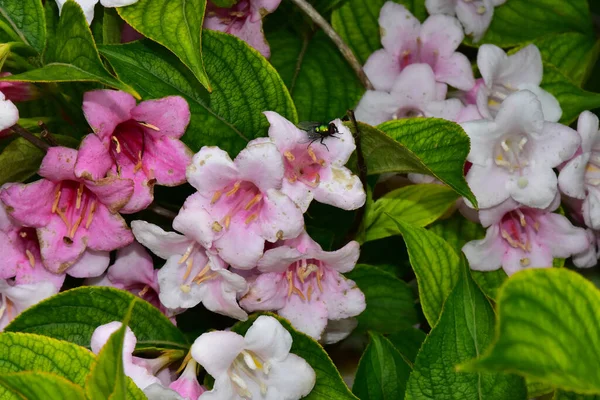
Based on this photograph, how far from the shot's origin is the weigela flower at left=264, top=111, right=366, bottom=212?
38.9 inches

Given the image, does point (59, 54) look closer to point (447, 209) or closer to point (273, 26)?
point (273, 26)

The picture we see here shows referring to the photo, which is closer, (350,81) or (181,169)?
(181,169)

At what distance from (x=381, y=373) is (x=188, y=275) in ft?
0.87

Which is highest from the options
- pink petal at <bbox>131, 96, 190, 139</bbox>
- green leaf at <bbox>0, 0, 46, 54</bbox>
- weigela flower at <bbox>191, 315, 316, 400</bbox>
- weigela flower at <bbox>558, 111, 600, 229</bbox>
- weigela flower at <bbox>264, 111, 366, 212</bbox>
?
green leaf at <bbox>0, 0, 46, 54</bbox>

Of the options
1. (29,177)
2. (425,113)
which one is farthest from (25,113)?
(425,113)

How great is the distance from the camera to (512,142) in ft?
3.88

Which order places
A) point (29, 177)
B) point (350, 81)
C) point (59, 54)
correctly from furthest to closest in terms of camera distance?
point (350, 81) < point (29, 177) < point (59, 54)

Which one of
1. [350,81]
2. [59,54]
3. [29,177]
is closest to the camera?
[59,54]

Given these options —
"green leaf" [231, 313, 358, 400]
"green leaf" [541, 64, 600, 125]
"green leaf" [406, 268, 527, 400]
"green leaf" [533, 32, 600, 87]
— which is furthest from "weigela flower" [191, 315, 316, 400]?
"green leaf" [533, 32, 600, 87]

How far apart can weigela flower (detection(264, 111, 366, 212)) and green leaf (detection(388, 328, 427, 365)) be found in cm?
28

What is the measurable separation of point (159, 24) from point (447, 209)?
1.55 feet

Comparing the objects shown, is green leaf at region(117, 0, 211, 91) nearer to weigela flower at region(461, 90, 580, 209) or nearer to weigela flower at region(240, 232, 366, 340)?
weigela flower at region(240, 232, 366, 340)

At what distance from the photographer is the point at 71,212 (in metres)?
1.07

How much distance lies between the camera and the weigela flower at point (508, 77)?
3.95ft
